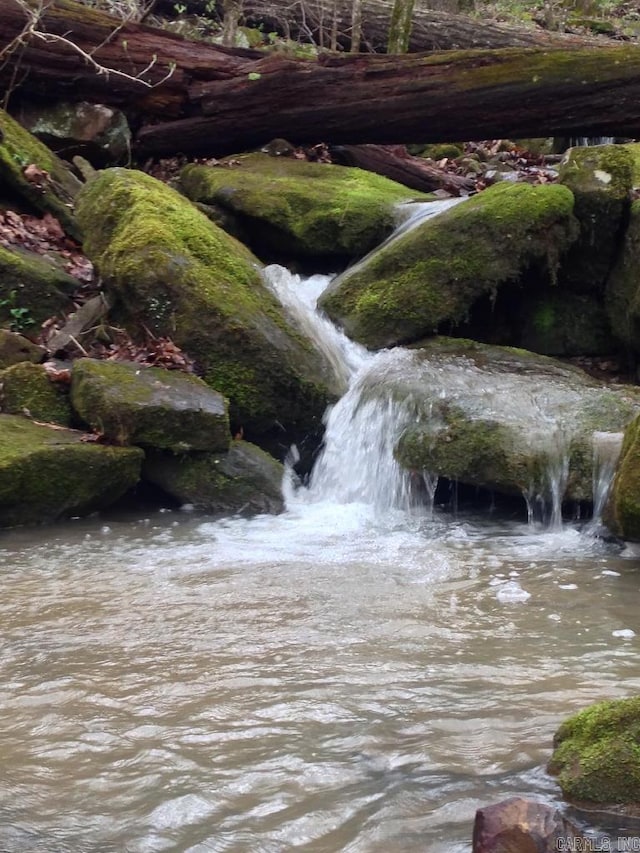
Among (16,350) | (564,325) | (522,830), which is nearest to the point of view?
(522,830)

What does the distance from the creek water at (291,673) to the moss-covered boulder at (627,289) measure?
248 centimetres

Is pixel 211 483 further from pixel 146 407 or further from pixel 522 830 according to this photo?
pixel 522 830

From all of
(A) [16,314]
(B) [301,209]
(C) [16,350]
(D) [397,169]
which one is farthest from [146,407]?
(D) [397,169]

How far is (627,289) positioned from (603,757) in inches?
273

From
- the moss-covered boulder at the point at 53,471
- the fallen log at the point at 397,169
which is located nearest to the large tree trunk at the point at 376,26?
the fallen log at the point at 397,169

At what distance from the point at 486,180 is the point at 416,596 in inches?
320

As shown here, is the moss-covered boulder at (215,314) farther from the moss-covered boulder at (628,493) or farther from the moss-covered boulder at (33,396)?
the moss-covered boulder at (628,493)

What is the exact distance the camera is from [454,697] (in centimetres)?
360

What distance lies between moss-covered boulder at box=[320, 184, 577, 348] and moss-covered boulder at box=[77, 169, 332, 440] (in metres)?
1.13

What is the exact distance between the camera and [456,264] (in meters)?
8.85

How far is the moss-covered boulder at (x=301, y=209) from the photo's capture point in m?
9.90

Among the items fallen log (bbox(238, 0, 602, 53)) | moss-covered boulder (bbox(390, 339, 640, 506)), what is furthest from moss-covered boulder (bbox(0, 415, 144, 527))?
fallen log (bbox(238, 0, 602, 53))

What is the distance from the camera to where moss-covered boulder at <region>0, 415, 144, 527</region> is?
20.5 feet

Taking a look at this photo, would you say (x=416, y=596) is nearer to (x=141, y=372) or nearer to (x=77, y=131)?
(x=141, y=372)
